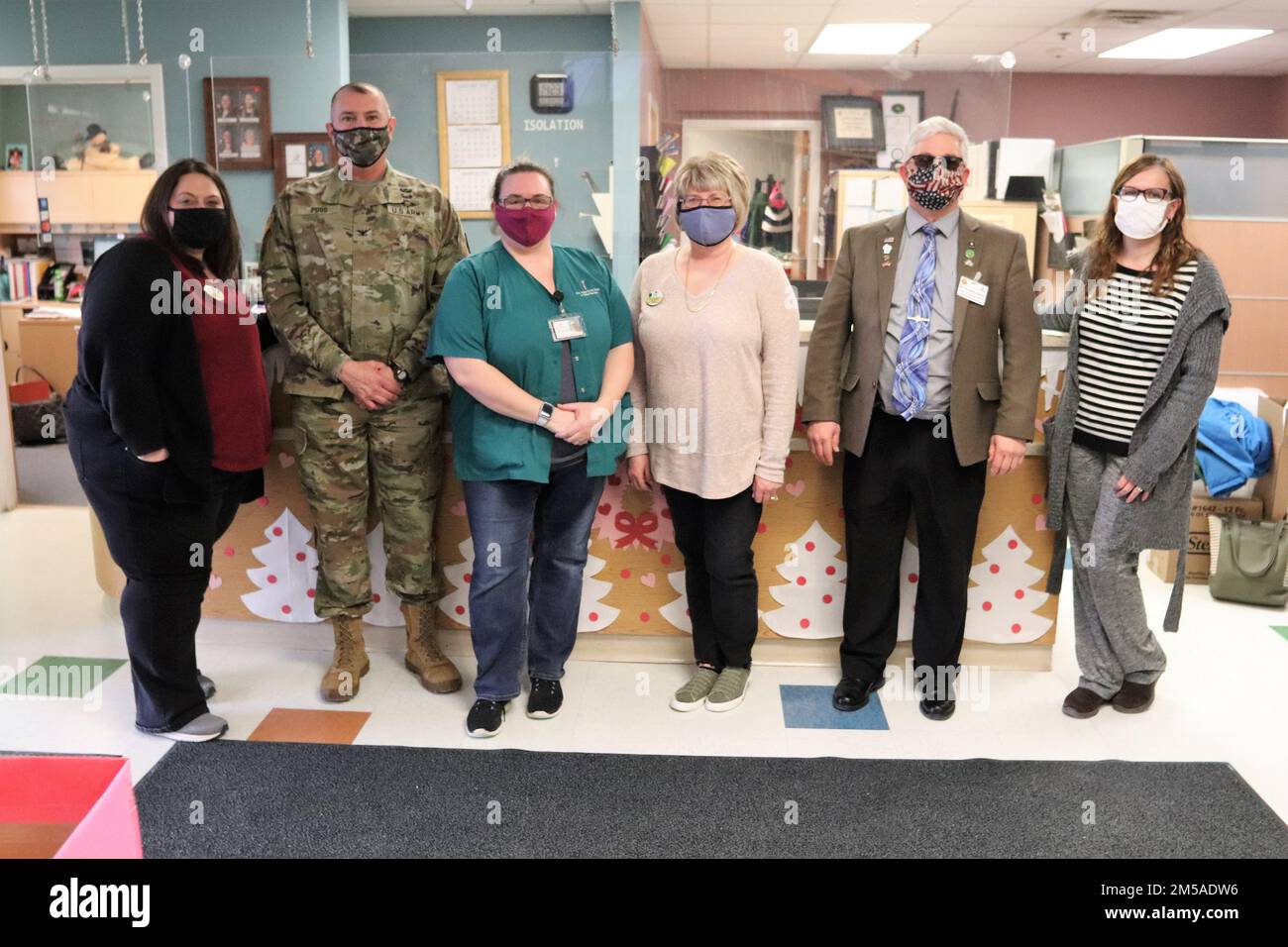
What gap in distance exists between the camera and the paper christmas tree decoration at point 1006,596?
120 inches

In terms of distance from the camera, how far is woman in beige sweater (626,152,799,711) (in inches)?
100

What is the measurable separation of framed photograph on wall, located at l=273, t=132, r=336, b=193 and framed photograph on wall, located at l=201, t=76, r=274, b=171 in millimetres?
58

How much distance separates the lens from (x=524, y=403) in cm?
247

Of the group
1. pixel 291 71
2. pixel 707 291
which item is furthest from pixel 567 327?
pixel 291 71

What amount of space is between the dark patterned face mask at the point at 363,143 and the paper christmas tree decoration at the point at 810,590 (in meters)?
1.58

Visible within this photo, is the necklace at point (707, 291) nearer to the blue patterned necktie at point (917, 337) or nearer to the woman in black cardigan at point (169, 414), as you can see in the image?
the blue patterned necktie at point (917, 337)

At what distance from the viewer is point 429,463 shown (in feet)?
9.32

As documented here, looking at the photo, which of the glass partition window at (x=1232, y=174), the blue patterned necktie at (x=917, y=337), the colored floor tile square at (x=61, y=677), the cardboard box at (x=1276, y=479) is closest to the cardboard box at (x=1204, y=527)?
the cardboard box at (x=1276, y=479)

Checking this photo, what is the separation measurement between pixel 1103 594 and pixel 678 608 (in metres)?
1.18

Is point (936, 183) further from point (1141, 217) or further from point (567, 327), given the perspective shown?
point (567, 327)

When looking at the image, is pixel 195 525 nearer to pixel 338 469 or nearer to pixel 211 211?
pixel 338 469

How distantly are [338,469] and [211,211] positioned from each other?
28.0 inches

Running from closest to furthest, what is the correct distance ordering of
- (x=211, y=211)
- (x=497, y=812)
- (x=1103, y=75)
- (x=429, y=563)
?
(x=497, y=812)
(x=211, y=211)
(x=429, y=563)
(x=1103, y=75)
